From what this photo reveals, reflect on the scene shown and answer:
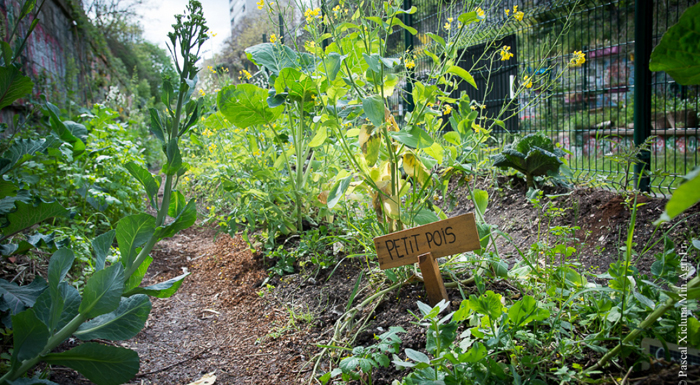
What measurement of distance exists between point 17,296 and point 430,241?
1048 mm

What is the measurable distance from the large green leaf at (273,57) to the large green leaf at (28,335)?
1.25 metres

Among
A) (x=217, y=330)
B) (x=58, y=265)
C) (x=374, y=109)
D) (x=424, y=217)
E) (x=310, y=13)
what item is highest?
(x=310, y=13)

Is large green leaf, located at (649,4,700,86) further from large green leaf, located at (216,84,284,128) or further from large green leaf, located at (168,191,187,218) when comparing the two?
large green leaf, located at (216,84,284,128)

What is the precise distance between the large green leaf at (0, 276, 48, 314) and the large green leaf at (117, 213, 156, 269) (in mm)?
256

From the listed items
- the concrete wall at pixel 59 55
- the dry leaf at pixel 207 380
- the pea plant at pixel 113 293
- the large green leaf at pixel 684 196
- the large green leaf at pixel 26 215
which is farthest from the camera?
the concrete wall at pixel 59 55

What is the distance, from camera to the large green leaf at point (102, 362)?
0.79 meters

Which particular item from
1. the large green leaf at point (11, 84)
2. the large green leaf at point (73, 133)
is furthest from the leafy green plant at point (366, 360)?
the large green leaf at point (73, 133)

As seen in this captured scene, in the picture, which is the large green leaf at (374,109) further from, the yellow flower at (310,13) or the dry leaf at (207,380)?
the dry leaf at (207,380)

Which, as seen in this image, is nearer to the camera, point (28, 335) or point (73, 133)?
point (28, 335)

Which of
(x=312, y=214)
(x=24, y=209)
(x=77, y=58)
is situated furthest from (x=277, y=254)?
(x=77, y=58)

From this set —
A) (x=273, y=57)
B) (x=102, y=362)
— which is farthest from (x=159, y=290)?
(x=273, y=57)

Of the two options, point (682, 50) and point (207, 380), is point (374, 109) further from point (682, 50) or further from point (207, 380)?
point (207, 380)

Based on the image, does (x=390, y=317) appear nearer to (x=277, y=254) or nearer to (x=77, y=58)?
(x=277, y=254)

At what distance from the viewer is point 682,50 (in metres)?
0.53
